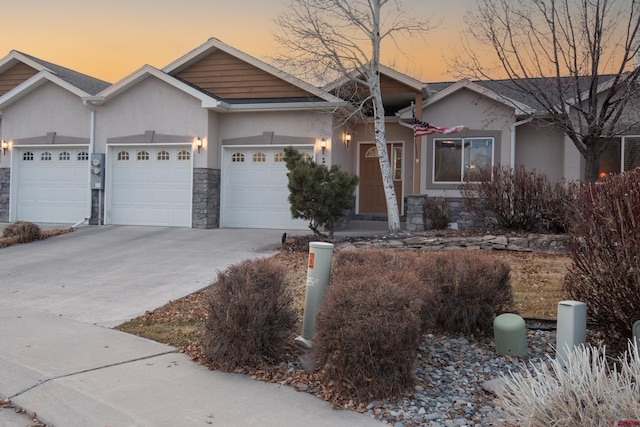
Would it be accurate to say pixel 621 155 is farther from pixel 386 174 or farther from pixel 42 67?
pixel 42 67

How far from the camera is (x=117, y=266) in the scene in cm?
1034

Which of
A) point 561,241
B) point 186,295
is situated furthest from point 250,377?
point 561,241

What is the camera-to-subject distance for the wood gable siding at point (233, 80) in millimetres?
15781

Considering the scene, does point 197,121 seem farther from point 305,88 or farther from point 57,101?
point 57,101

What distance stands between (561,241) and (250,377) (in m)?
8.10

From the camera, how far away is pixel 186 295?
317 inches

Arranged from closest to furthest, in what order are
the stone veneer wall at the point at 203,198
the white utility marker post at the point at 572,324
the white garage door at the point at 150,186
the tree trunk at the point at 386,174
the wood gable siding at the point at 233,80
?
the white utility marker post at the point at 572,324 < the tree trunk at the point at 386,174 < the stone veneer wall at the point at 203,198 < the white garage door at the point at 150,186 < the wood gable siding at the point at 233,80

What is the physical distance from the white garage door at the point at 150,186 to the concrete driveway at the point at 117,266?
0.67 m

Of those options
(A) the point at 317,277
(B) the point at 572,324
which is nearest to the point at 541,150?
(B) the point at 572,324

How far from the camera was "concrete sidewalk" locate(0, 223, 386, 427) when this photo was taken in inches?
156

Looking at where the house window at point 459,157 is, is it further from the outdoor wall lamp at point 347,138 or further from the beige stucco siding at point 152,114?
the beige stucco siding at point 152,114

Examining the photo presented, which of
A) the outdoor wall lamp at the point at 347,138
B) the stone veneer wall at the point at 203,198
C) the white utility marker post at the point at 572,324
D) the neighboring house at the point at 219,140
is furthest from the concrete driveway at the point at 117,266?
the white utility marker post at the point at 572,324

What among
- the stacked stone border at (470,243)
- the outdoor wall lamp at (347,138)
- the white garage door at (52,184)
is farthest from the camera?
the white garage door at (52,184)

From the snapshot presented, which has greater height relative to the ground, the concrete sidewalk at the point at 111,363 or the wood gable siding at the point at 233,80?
the wood gable siding at the point at 233,80
